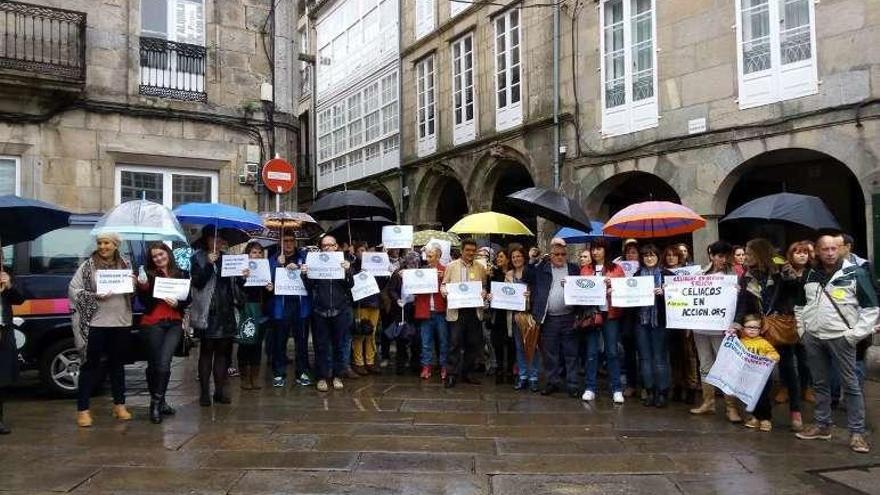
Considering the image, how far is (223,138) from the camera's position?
14.4 meters

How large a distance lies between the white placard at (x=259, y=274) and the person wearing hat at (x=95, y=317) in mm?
1611

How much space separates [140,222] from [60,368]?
8.28 ft

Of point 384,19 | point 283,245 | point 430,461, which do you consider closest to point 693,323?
point 430,461

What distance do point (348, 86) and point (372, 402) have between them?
2061 centimetres

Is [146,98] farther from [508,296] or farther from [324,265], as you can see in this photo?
[508,296]

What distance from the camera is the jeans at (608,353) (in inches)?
313

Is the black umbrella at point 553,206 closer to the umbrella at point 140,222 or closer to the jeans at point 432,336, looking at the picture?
the jeans at point 432,336

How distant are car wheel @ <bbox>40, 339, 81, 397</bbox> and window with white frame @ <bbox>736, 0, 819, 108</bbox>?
11384mm

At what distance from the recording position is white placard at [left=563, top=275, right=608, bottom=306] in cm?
781

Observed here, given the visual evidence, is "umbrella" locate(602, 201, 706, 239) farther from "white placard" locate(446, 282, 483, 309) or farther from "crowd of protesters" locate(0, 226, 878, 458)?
"white placard" locate(446, 282, 483, 309)

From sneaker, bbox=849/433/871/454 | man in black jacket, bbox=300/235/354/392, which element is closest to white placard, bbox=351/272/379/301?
man in black jacket, bbox=300/235/354/392

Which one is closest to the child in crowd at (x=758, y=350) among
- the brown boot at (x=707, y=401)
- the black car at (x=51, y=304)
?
the brown boot at (x=707, y=401)

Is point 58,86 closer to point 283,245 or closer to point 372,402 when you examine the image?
point 283,245

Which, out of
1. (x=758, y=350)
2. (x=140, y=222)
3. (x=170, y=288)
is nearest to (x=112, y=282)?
(x=170, y=288)
